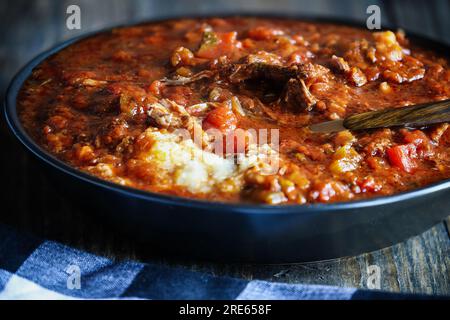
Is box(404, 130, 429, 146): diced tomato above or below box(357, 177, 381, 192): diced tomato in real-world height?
above

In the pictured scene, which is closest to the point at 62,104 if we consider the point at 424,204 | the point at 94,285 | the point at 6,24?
the point at 94,285

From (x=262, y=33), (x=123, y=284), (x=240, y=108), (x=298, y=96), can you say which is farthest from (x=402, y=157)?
(x=262, y=33)

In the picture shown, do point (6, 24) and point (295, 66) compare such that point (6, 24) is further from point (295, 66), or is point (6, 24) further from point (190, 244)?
point (190, 244)

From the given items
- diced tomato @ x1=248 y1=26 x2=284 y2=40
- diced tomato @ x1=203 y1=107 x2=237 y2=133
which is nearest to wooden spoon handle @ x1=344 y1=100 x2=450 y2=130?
diced tomato @ x1=203 y1=107 x2=237 y2=133

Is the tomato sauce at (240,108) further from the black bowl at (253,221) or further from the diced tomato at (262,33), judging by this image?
the black bowl at (253,221)

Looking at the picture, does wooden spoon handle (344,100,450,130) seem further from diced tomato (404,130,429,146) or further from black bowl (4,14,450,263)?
black bowl (4,14,450,263)
